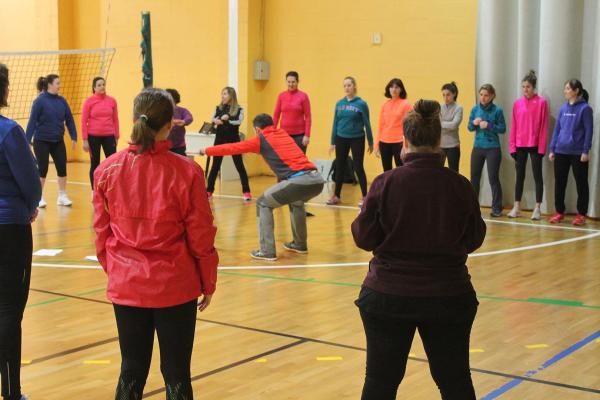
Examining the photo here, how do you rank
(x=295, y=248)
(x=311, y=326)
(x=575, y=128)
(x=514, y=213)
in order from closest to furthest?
(x=311, y=326) → (x=295, y=248) → (x=575, y=128) → (x=514, y=213)

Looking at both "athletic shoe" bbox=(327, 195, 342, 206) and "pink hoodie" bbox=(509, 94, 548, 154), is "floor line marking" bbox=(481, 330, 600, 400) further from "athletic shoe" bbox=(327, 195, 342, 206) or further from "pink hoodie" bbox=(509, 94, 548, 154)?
"athletic shoe" bbox=(327, 195, 342, 206)

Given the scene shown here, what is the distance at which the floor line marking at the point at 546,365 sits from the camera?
4283 millimetres

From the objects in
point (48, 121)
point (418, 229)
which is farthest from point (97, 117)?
point (418, 229)

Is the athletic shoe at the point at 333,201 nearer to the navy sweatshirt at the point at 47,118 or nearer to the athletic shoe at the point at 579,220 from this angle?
the athletic shoe at the point at 579,220

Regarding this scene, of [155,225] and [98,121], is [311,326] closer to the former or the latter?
[155,225]

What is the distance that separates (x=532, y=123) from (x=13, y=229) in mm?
7949

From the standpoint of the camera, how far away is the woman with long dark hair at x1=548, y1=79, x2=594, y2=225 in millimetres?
9906

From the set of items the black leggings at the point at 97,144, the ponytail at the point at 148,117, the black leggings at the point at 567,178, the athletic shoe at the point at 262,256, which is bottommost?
the athletic shoe at the point at 262,256

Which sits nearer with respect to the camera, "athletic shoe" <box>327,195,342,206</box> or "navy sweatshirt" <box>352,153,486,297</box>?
"navy sweatshirt" <box>352,153,486,297</box>

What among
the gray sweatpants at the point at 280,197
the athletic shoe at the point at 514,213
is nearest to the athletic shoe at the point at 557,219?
the athletic shoe at the point at 514,213

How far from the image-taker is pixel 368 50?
13.9m

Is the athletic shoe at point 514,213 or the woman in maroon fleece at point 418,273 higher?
the woman in maroon fleece at point 418,273

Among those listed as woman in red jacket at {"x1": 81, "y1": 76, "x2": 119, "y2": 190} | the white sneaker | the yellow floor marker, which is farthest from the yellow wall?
the yellow floor marker

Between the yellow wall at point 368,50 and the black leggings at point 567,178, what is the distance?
8.54 feet
